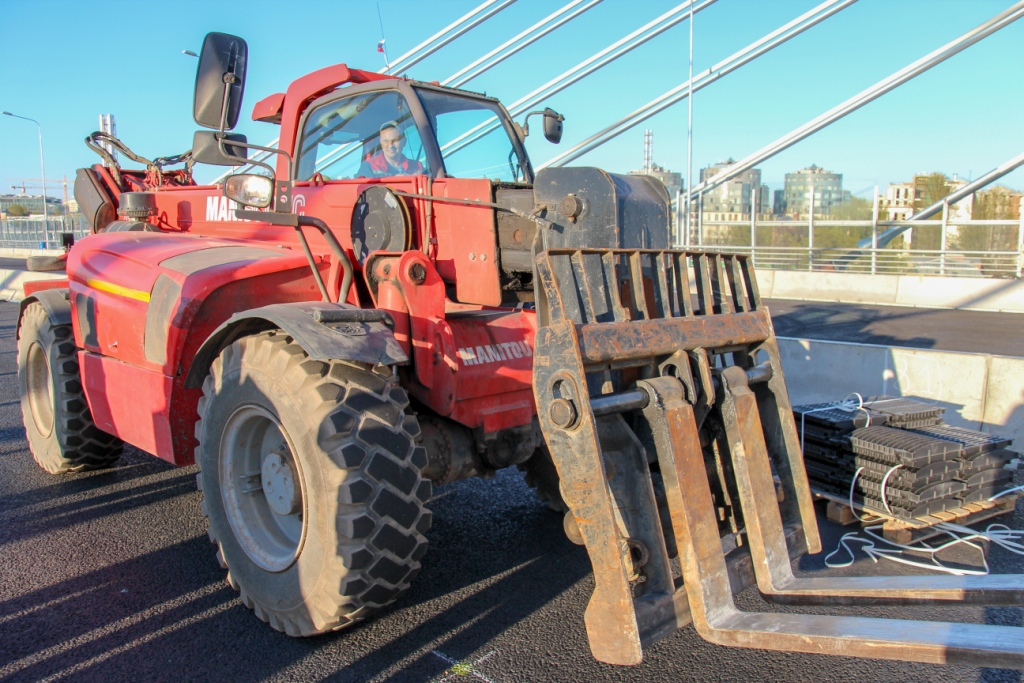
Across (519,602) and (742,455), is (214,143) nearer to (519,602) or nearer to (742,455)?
(519,602)

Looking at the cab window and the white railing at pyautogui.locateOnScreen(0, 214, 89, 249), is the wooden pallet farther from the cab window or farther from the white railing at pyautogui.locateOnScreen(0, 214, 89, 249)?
the white railing at pyautogui.locateOnScreen(0, 214, 89, 249)

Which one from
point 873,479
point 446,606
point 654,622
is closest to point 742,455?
point 654,622

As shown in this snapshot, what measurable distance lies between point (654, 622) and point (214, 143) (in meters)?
3.47

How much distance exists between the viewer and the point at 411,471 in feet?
11.4

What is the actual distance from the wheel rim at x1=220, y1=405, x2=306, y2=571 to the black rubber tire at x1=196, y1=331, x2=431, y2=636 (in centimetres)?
8

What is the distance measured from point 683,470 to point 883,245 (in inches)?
977

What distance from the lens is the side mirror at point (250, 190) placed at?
402 cm

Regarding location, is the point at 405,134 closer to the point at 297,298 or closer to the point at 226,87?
the point at 226,87

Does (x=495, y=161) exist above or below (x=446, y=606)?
above

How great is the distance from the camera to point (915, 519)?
4.82m

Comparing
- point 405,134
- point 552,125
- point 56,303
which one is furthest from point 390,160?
point 56,303

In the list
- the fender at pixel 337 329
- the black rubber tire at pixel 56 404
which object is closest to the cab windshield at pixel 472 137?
the fender at pixel 337 329

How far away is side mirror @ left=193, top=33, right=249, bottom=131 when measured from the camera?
14.1 ft

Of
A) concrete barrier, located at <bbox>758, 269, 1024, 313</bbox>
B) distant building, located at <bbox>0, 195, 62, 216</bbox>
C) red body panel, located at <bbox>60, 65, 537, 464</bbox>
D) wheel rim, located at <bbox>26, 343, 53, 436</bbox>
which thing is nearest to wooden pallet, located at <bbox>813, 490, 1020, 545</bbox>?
red body panel, located at <bbox>60, 65, 537, 464</bbox>
